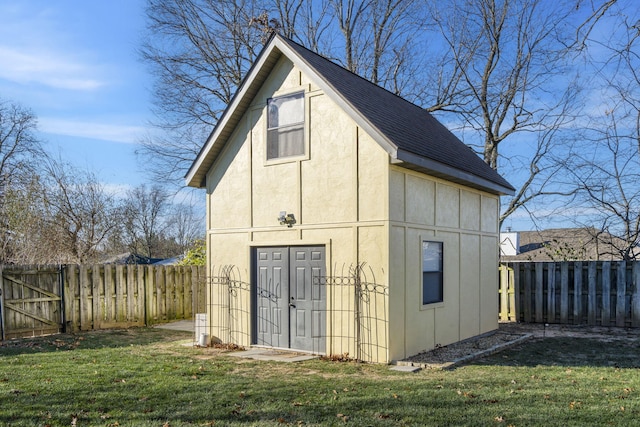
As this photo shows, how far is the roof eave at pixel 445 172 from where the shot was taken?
31.4 ft

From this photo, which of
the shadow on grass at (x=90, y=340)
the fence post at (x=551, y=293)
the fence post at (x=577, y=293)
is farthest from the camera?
the fence post at (x=551, y=293)

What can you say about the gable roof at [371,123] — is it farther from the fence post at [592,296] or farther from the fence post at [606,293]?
the fence post at [606,293]

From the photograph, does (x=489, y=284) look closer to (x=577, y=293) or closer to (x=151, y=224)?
(x=577, y=293)

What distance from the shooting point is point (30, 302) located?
508 inches

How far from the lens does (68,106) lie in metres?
15.3

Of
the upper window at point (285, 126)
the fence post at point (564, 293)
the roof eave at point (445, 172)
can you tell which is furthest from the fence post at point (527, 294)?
the upper window at point (285, 126)

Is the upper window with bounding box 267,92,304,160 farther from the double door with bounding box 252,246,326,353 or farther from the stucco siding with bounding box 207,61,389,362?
the double door with bounding box 252,246,326,353

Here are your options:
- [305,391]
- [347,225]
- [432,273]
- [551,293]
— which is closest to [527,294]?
[551,293]

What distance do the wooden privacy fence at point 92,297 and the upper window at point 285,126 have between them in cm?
651

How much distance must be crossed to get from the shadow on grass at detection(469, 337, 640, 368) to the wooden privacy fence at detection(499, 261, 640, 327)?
288 cm

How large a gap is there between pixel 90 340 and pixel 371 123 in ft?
27.5

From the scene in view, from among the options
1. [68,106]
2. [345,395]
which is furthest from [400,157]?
[68,106]

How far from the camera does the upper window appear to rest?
435 inches

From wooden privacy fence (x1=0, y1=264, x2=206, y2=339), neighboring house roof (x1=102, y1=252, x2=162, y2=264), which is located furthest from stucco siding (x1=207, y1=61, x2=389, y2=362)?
neighboring house roof (x1=102, y1=252, x2=162, y2=264)
